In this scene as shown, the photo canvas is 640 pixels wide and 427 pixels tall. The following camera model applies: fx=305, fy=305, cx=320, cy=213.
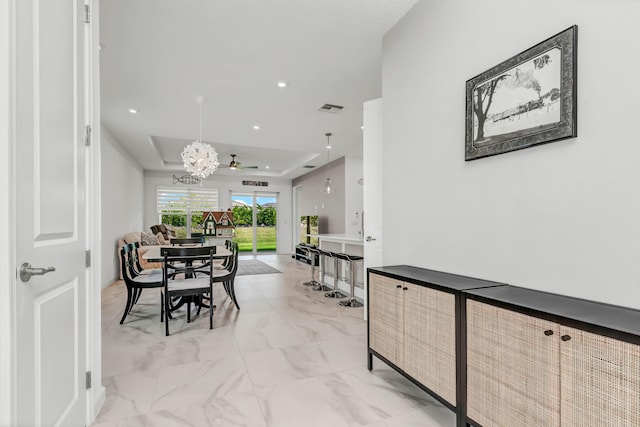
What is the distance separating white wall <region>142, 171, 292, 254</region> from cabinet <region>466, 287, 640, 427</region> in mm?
10207

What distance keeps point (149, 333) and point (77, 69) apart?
265cm

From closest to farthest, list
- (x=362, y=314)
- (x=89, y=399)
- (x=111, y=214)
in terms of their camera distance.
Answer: (x=89, y=399)
(x=362, y=314)
(x=111, y=214)

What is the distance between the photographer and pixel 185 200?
10430 millimetres

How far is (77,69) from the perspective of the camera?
1.69m

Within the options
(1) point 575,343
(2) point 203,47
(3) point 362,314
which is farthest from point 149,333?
(1) point 575,343

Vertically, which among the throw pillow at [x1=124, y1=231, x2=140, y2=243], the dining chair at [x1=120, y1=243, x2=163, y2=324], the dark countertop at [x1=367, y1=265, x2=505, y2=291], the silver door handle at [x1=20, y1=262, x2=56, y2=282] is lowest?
the dining chair at [x1=120, y1=243, x2=163, y2=324]

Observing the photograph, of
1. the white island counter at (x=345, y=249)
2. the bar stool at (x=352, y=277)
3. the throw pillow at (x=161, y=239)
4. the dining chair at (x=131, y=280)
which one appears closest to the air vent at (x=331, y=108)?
the white island counter at (x=345, y=249)

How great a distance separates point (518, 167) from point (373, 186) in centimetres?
187

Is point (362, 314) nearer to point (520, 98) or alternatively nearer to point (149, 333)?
point (149, 333)

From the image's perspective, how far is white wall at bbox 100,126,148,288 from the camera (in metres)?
5.46

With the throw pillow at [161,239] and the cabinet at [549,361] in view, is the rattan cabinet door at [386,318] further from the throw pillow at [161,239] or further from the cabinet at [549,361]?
the throw pillow at [161,239]

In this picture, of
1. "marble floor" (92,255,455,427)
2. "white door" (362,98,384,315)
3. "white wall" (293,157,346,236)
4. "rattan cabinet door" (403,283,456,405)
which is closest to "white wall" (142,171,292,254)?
"white wall" (293,157,346,236)

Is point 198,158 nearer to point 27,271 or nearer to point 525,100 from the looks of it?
point 27,271

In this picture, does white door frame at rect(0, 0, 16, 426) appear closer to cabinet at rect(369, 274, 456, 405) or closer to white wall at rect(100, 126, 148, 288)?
cabinet at rect(369, 274, 456, 405)
